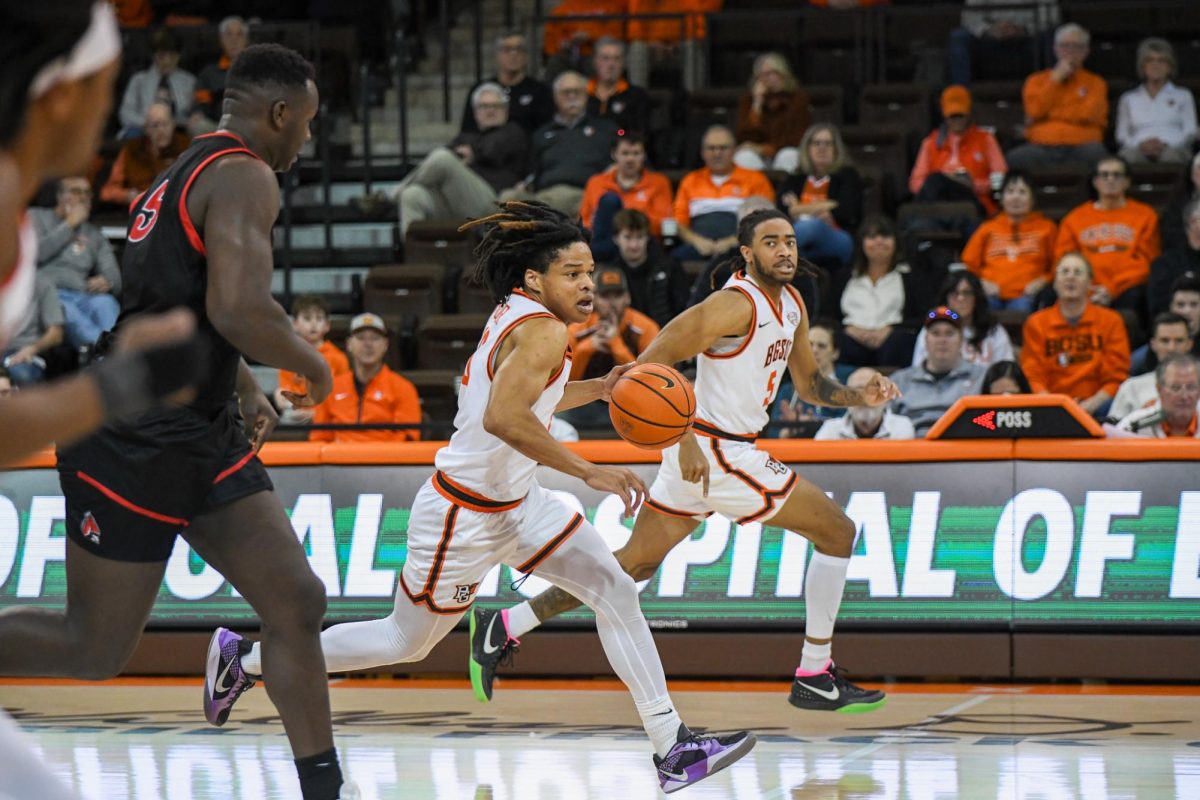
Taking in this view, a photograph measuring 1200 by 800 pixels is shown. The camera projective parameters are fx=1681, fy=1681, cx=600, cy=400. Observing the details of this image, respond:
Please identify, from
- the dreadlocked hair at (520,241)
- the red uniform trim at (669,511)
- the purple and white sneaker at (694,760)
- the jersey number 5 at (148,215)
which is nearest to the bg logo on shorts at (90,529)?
the jersey number 5 at (148,215)

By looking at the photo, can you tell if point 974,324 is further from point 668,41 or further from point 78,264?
point 78,264

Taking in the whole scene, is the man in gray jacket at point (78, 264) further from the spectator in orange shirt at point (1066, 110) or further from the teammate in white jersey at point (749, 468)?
the spectator in orange shirt at point (1066, 110)

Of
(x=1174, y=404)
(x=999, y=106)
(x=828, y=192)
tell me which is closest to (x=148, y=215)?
(x=1174, y=404)

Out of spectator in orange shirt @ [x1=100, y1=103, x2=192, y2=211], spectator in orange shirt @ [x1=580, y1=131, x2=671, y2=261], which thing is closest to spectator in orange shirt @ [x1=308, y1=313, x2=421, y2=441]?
spectator in orange shirt @ [x1=580, y1=131, x2=671, y2=261]

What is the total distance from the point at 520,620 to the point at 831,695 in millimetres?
1324

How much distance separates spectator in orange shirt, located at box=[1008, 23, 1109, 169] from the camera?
12.7 metres

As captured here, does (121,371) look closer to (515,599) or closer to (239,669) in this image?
(239,669)

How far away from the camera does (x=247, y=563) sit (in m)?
4.64

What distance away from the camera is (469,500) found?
5852 mm

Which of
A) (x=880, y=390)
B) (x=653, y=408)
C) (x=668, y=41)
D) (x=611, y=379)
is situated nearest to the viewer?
(x=653, y=408)

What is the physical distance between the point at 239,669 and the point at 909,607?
3708 mm

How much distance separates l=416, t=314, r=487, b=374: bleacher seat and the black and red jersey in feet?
23.2

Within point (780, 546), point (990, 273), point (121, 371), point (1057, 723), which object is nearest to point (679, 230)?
point (990, 273)

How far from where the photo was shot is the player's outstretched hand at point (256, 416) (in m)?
5.18
